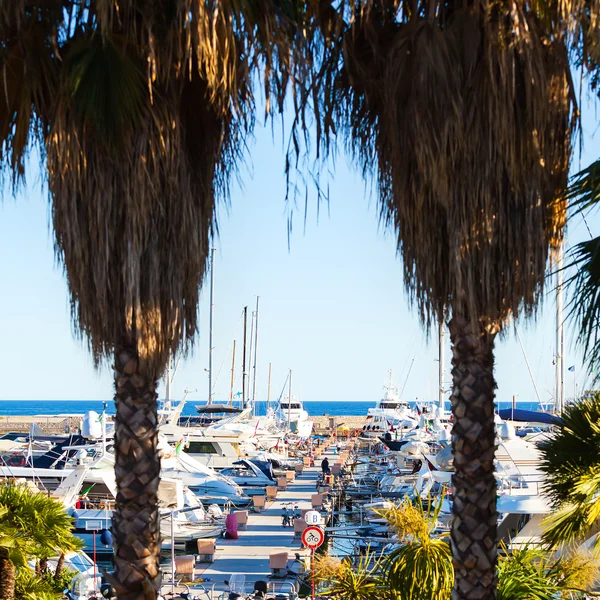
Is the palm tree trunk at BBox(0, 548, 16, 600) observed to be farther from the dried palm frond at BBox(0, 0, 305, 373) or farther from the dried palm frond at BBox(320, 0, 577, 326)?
the dried palm frond at BBox(320, 0, 577, 326)

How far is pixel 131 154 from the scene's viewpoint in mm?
7574

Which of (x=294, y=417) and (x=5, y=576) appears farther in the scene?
(x=294, y=417)

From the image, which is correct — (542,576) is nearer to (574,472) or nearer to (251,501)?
(574,472)

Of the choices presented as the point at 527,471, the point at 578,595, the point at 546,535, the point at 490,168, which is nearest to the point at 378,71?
the point at 490,168

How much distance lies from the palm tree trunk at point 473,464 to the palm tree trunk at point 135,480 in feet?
9.10

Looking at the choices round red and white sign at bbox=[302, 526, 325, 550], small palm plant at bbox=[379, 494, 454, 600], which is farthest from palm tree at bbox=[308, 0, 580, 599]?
round red and white sign at bbox=[302, 526, 325, 550]

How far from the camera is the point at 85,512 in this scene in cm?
2614

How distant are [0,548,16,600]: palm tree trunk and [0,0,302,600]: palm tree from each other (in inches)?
107

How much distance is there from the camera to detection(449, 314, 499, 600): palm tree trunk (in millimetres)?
7648

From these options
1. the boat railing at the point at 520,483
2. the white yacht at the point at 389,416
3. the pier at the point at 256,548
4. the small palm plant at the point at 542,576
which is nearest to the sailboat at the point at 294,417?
the white yacht at the point at 389,416

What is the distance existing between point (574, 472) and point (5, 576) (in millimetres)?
6445

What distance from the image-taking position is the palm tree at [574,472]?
26.6 feet

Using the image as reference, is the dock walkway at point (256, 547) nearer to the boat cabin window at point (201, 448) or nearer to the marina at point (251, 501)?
the marina at point (251, 501)

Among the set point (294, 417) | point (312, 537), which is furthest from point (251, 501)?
point (294, 417)
